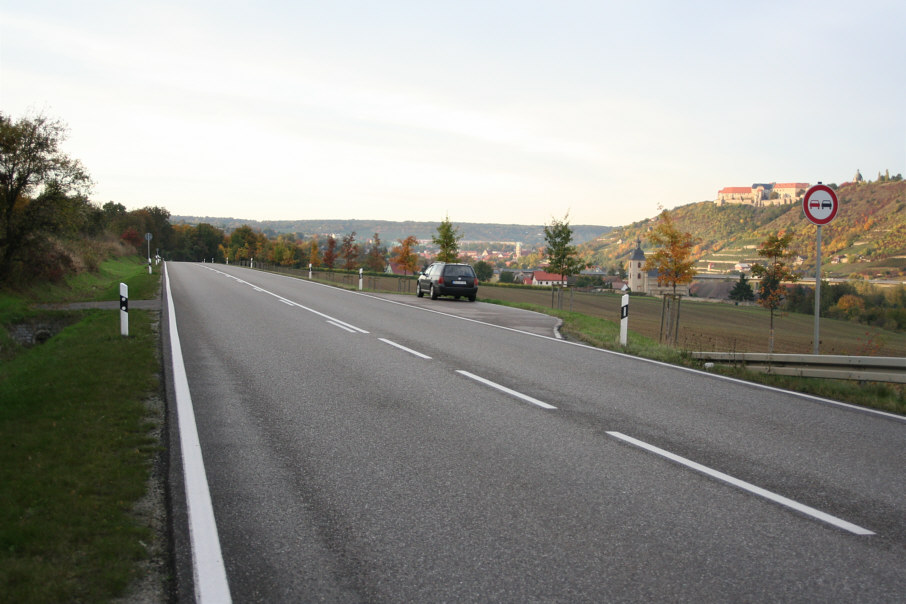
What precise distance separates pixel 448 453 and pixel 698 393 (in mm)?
4168

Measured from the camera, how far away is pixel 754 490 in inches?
173

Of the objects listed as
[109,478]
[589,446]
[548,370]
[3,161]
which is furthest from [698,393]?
[3,161]

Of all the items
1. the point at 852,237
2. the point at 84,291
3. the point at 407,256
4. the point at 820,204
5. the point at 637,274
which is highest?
the point at 852,237

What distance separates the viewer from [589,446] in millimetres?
5402

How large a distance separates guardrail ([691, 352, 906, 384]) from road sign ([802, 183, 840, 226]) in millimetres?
2731

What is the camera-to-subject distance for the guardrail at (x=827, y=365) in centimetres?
835

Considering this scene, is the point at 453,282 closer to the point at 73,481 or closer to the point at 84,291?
the point at 84,291

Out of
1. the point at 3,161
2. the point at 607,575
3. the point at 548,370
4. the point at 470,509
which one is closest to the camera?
the point at 607,575

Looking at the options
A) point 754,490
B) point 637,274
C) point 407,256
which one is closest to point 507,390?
point 754,490

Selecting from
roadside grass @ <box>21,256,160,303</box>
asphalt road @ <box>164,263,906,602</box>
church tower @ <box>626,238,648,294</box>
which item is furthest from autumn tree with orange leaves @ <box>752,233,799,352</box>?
church tower @ <box>626,238,648,294</box>

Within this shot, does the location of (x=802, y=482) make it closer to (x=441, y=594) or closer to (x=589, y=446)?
(x=589, y=446)

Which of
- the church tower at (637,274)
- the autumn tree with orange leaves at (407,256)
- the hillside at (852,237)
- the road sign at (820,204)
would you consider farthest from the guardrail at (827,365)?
the church tower at (637,274)

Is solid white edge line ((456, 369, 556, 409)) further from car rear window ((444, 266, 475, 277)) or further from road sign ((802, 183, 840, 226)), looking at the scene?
car rear window ((444, 266, 475, 277))

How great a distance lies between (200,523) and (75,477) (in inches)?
50.3
